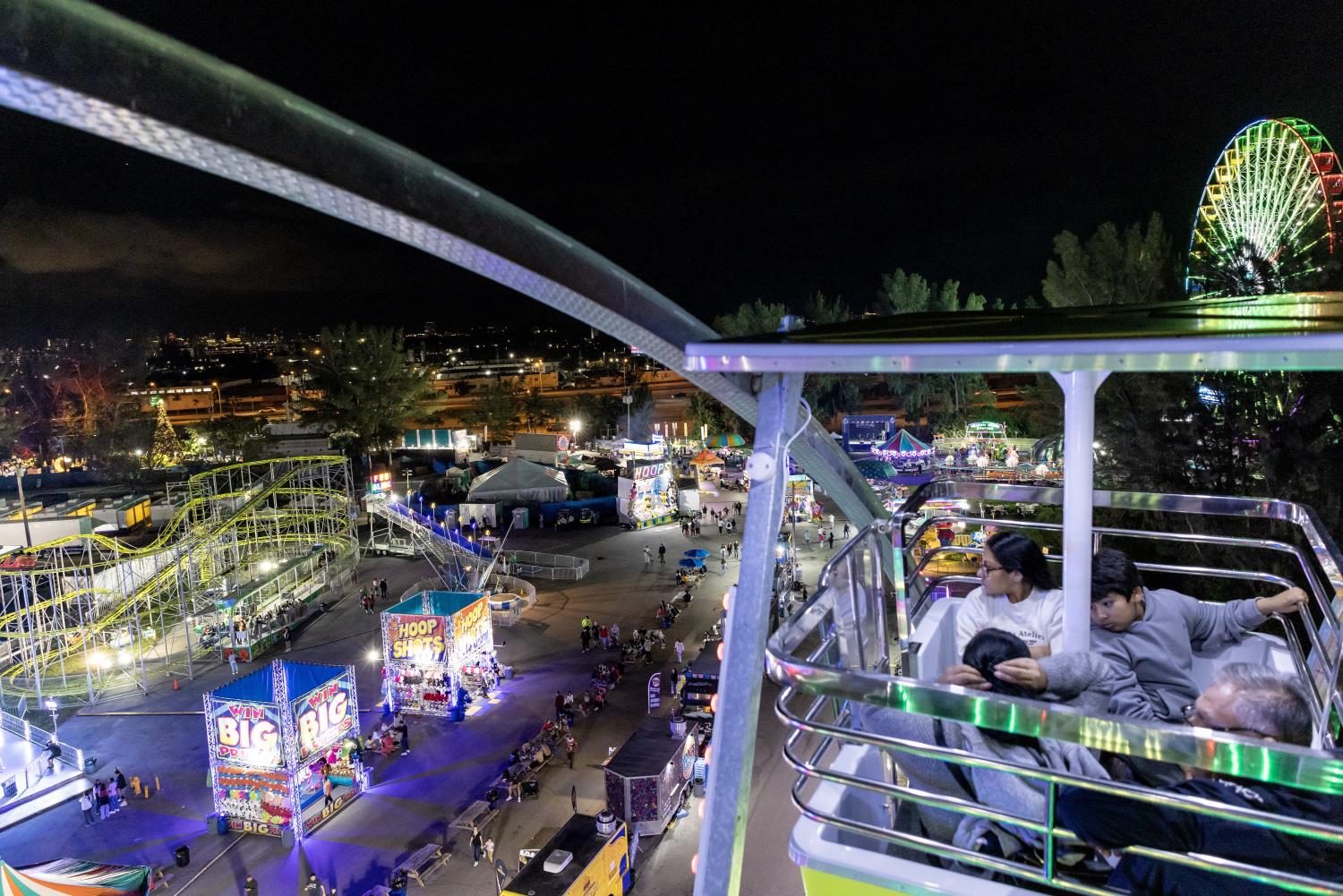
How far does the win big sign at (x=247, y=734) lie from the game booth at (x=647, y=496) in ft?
59.0

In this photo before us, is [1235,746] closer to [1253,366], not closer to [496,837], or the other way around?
[1253,366]

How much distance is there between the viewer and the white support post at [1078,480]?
2.26 metres

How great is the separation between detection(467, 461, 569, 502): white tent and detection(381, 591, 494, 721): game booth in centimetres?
1553

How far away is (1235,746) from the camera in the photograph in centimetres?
126

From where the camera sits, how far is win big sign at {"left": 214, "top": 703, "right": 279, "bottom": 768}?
35.2ft

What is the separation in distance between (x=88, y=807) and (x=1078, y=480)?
14.2 m

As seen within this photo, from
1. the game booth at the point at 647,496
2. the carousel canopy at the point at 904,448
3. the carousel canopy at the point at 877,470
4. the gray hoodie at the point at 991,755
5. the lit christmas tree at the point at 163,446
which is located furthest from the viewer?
the lit christmas tree at the point at 163,446

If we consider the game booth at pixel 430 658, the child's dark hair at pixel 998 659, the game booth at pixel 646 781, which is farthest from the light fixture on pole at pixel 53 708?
the child's dark hair at pixel 998 659

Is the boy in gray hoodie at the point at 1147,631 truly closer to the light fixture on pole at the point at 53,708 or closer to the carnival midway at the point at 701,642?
the carnival midway at the point at 701,642

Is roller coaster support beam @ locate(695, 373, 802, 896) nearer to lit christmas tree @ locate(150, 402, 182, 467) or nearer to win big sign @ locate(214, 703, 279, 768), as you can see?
win big sign @ locate(214, 703, 279, 768)

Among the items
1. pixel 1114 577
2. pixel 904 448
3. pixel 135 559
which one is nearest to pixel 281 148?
pixel 1114 577

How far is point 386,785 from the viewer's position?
38.7 feet

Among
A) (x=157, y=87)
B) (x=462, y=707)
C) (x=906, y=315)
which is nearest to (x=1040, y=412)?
(x=462, y=707)

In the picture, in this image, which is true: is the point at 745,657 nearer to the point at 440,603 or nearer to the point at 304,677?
the point at 304,677
